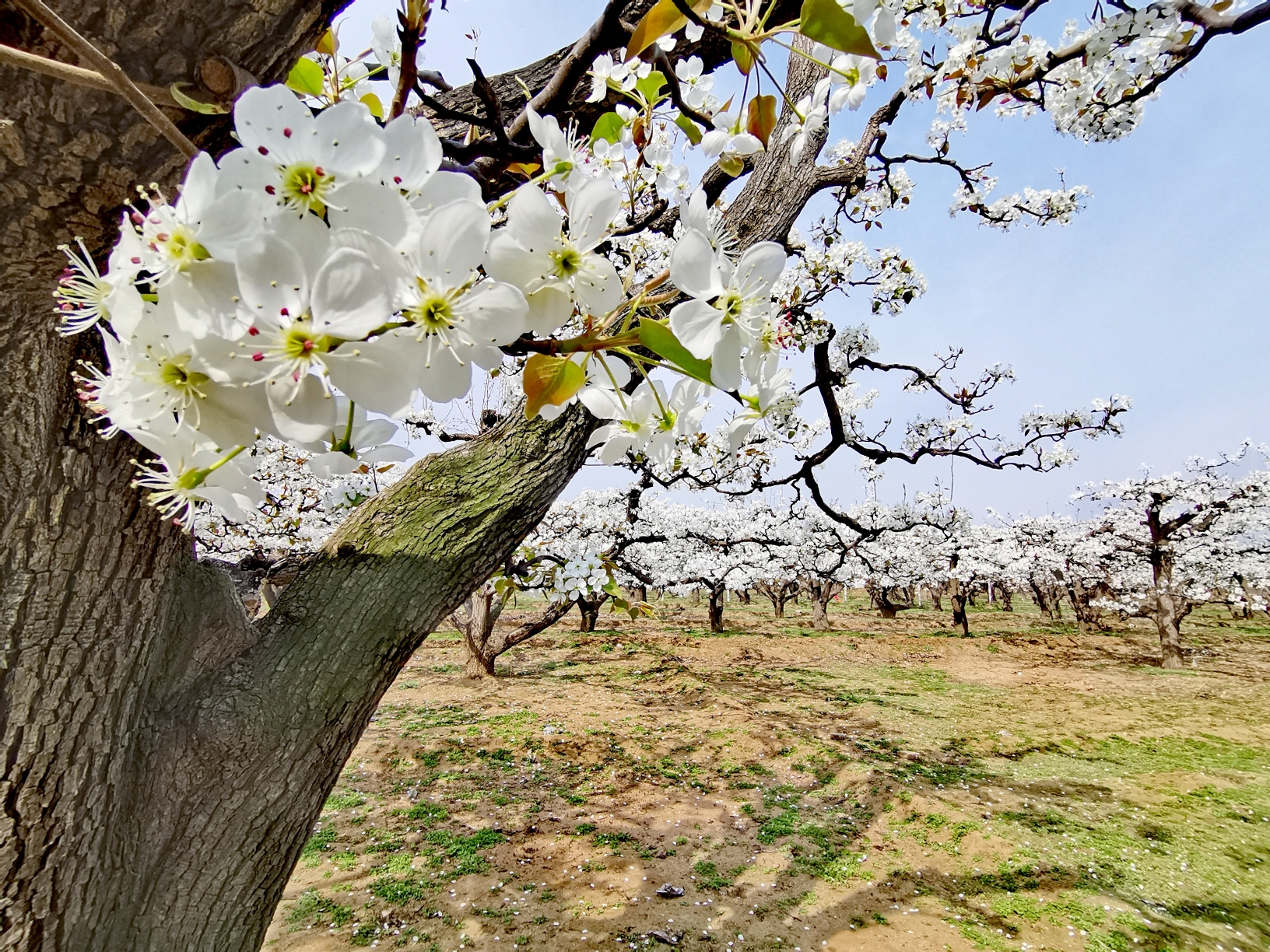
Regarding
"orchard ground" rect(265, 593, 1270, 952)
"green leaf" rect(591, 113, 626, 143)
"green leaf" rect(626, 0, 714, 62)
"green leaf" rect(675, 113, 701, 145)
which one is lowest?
"orchard ground" rect(265, 593, 1270, 952)

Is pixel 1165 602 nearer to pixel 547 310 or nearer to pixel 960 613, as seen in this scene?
pixel 960 613

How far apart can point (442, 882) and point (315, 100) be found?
3.75 m

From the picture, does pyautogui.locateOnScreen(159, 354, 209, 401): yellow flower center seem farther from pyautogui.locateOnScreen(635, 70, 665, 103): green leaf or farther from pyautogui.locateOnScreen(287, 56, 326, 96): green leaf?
pyautogui.locateOnScreen(635, 70, 665, 103): green leaf

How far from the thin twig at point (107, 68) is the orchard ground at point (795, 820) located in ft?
10.9

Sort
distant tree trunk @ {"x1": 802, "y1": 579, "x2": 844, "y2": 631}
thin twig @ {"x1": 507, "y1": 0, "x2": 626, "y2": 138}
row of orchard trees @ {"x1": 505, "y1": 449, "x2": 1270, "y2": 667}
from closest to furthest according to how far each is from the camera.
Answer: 1. thin twig @ {"x1": 507, "y1": 0, "x2": 626, "y2": 138}
2. row of orchard trees @ {"x1": 505, "y1": 449, "x2": 1270, "y2": 667}
3. distant tree trunk @ {"x1": 802, "y1": 579, "x2": 844, "y2": 631}

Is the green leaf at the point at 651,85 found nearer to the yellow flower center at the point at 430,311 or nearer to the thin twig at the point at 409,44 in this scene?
the thin twig at the point at 409,44

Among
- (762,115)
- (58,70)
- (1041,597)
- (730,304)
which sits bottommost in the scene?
(1041,597)

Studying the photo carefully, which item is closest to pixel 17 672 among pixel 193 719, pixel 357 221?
pixel 193 719

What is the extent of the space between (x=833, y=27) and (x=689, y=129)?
0.41 meters

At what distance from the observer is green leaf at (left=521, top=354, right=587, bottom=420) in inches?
15.9

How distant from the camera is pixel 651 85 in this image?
2.56 feet

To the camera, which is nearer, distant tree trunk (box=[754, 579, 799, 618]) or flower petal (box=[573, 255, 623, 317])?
flower petal (box=[573, 255, 623, 317])

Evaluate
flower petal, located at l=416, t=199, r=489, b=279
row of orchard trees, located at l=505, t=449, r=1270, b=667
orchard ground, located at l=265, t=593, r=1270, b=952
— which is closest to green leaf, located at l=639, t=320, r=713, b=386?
flower petal, located at l=416, t=199, r=489, b=279

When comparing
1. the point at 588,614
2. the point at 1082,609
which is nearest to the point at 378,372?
the point at 588,614
